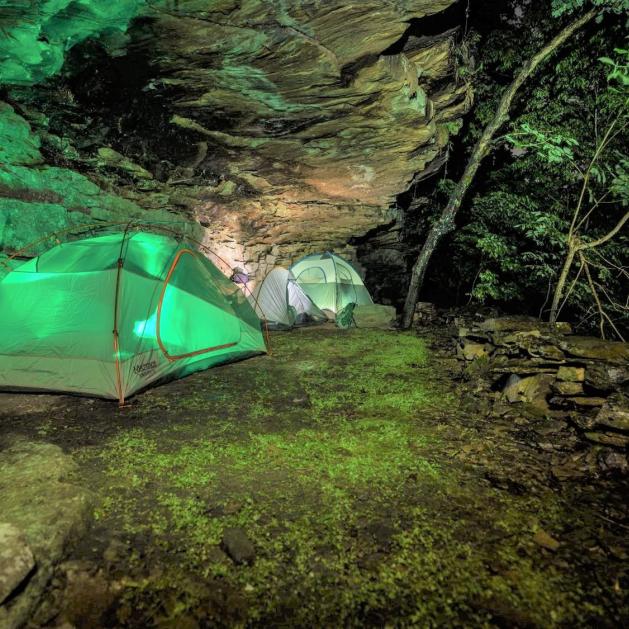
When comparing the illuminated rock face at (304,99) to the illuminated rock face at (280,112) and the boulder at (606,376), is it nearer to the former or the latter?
the illuminated rock face at (280,112)

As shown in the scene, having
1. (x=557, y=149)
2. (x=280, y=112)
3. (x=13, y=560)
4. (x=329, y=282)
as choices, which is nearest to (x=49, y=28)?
(x=280, y=112)

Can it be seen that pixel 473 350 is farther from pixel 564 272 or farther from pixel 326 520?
pixel 326 520

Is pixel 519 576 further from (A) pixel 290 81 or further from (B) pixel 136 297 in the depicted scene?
(A) pixel 290 81

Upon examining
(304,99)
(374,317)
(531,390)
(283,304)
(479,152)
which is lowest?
(374,317)

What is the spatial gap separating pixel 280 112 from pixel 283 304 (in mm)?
5716

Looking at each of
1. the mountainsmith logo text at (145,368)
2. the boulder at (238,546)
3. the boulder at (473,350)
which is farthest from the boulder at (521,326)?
the mountainsmith logo text at (145,368)

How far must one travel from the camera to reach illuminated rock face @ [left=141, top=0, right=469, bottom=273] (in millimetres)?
5117

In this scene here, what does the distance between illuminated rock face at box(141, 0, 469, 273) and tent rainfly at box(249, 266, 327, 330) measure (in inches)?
95.6

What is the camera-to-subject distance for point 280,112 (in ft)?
23.3

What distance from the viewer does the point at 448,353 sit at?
765 cm

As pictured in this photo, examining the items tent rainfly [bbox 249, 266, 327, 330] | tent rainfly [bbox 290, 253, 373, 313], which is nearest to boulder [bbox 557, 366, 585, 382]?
tent rainfly [bbox 249, 266, 327, 330]

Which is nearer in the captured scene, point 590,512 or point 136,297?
point 590,512

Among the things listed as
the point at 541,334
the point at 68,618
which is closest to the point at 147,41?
the point at 68,618

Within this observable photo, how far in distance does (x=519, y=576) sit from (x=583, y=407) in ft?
8.86
